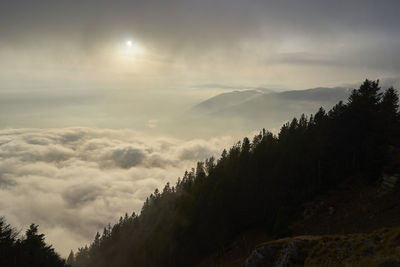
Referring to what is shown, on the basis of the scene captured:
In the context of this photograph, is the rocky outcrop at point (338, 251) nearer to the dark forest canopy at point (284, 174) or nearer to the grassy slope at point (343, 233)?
the grassy slope at point (343, 233)

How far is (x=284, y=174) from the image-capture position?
53.4 metres

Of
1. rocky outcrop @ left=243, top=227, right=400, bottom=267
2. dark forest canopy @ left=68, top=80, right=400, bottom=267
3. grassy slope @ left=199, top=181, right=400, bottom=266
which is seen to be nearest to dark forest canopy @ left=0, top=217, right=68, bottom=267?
dark forest canopy @ left=68, top=80, right=400, bottom=267

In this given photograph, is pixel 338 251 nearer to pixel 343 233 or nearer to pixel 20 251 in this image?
pixel 343 233

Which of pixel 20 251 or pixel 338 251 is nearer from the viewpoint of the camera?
pixel 338 251

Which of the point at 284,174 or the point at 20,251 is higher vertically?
the point at 284,174

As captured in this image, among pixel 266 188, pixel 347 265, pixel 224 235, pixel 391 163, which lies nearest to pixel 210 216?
pixel 224 235

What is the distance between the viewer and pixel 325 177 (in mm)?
49156

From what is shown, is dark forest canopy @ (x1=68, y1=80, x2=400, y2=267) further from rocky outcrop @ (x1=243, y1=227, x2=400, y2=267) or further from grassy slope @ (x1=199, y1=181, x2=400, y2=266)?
rocky outcrop @ (x1=243, y1=227, x2=400, y2=267)

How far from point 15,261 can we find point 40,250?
39.1ft

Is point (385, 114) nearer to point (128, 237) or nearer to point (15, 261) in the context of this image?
point (15, 261)

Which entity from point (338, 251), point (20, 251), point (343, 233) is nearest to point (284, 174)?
point (343, 233)

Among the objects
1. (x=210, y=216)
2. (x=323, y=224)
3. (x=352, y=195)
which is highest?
(x=352, y=195)

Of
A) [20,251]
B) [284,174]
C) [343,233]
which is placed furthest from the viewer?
[284,174]

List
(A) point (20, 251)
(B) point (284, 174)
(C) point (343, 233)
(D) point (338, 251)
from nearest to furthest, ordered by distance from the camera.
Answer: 1. (D) point (338, 251)
2. (C) point (343, 233)
3. (A) point (20, 251)
4. (B) point (284, 174)
